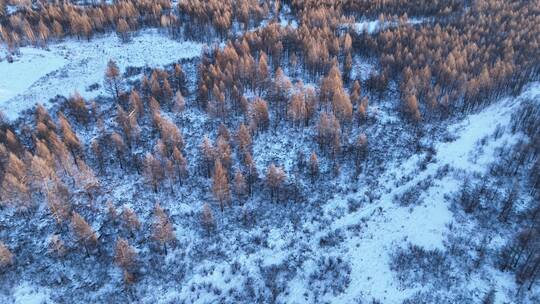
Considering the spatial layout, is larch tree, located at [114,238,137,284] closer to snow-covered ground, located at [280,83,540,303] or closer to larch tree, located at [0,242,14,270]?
larch tree, located at [0,242,14,270]

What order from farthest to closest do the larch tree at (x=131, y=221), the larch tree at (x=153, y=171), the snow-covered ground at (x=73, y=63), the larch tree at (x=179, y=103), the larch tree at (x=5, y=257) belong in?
the snow-covered ground at (x=73, y=63) → the larch tree at (x=179, y=103) → the larch tree at (x=153, y=171) → the larch tree at (x=131, y=221) → the larch tree at (x=5, y=257)

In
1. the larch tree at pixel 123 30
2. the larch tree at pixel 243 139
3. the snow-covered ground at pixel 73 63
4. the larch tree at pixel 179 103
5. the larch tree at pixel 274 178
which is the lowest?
the larch tree at pixel 274 178

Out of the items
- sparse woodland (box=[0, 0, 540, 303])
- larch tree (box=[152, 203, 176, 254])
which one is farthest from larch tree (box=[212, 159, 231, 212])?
larch tree (box=[152, 203, 176, 254])

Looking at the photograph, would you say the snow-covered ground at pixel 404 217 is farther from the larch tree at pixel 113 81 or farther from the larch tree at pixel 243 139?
the larch tree at pixel 113 81

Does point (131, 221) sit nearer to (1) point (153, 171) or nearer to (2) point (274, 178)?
(1) point (153, 171)

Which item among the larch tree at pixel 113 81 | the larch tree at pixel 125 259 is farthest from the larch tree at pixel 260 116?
the larch tree at pixel 125 259

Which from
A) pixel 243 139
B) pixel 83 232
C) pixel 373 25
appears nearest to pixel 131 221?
pixel 83 232
